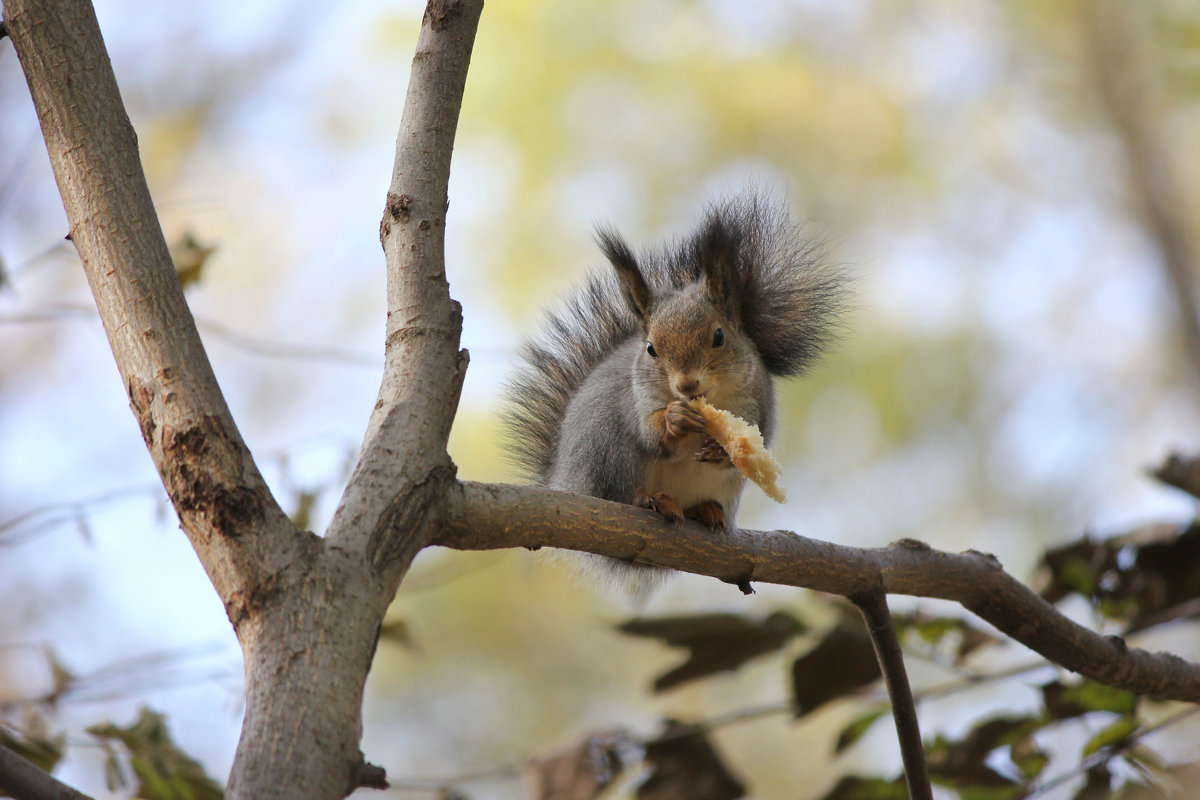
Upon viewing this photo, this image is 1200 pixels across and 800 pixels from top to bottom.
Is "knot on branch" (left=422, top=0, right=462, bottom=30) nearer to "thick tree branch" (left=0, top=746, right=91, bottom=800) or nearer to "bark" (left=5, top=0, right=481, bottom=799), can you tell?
"bark" (left=5, top=0, right=481, bottom=799)

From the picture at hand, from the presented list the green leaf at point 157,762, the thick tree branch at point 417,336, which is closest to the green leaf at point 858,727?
the green leaf at point 157,762

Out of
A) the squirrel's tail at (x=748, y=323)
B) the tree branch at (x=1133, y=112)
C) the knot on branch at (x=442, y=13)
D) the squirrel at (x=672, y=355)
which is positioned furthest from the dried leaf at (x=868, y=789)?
the tree branch at (x=1133, y=112)

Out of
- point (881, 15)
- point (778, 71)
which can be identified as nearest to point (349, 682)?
point (778, 71)

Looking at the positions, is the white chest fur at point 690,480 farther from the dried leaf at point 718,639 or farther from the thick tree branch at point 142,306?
the thick tree branch at point 142,306

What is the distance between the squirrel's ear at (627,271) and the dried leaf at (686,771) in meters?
0.89

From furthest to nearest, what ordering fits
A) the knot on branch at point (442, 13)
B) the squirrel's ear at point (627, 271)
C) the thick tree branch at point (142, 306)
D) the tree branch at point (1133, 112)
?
the tree branch at point (1133, 112), the squirrel's ear at point (627, 271), the knot on branch at point (442, 13), the thick tree branch at point (142, 306)

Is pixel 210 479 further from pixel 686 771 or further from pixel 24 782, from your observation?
pixel 686 771

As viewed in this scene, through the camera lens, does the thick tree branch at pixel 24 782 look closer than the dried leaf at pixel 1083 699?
Yes

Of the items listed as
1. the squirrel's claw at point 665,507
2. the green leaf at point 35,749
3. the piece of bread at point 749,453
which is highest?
the piece of bread at point 749,453

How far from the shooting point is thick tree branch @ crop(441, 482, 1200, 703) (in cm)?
126

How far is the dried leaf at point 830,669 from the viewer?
2137 millimetres

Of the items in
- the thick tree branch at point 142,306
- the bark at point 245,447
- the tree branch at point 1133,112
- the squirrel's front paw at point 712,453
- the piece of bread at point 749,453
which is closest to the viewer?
the bark at point 245,447

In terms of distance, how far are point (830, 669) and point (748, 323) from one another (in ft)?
2.49

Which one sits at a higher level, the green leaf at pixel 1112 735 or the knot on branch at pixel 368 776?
the green leaf at pixel 1112 735
